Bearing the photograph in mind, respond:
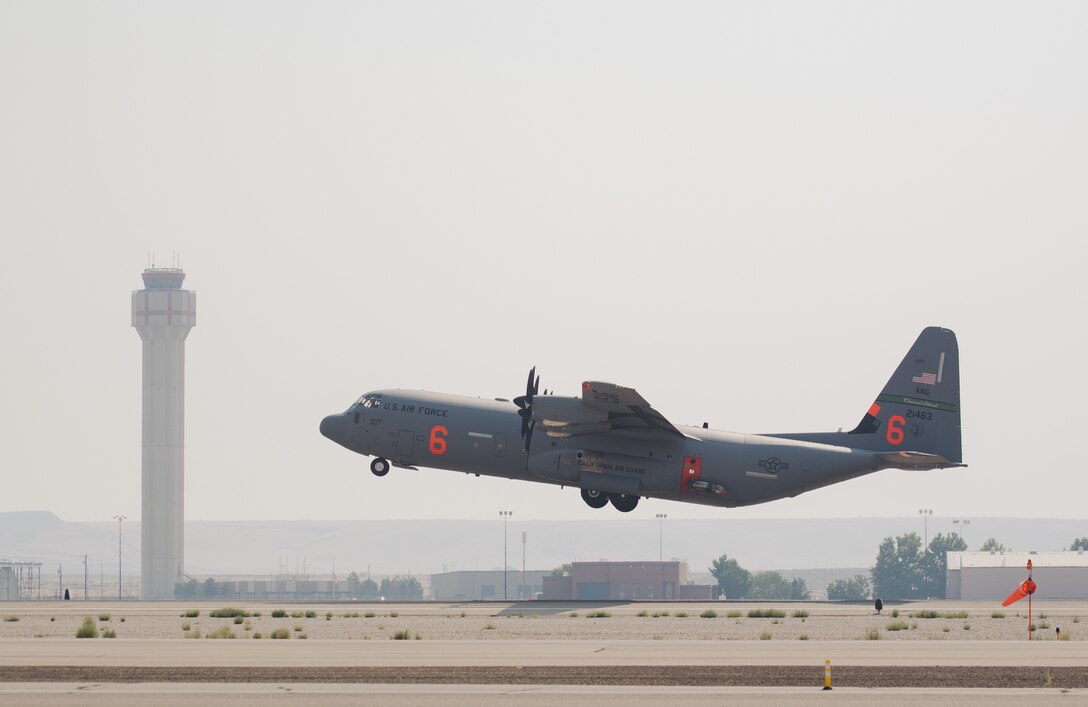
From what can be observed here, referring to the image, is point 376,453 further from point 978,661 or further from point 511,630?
point 978,661

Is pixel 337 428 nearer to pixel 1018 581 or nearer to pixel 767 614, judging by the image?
pixel 767 614

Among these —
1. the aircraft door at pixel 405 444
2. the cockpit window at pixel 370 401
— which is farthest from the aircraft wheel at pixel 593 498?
the cockpit window at pixel 370 401

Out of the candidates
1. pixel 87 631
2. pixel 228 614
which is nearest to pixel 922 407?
pixel 228 614

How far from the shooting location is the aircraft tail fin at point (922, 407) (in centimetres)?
7375

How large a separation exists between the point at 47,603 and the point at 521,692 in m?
39.3

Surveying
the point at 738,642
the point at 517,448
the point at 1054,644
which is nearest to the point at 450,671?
the point at 738,642

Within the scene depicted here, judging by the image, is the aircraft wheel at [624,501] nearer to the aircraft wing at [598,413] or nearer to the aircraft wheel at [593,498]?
the aircraft wheel at [593,498]

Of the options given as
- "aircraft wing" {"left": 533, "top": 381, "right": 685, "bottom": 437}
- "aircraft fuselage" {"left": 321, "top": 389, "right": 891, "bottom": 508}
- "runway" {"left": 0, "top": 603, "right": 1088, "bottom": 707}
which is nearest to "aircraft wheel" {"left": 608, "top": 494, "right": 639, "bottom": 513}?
"aircraft fuselage" {"left": 321, "top": 389, "right": 891, "bottom": 508}

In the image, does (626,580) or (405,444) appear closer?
(405,444)

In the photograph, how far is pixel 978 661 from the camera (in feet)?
147

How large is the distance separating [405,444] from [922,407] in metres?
23.1

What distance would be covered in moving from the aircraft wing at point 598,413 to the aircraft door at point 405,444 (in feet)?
20.6

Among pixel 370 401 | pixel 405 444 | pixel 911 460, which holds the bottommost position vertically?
pixel 911 460

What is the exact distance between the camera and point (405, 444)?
72.8 meters
